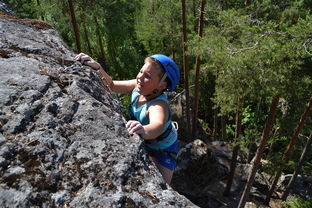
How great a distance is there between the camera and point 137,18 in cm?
1953

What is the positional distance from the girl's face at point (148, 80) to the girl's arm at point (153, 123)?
6.6 inches

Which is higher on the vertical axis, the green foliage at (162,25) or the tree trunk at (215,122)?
the green foliage at (162,25)

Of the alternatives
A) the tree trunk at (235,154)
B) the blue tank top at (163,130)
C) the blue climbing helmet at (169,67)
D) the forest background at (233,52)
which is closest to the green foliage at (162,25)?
the forest background at (233,52)

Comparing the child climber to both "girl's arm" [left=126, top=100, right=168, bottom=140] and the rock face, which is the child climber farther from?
the rock face

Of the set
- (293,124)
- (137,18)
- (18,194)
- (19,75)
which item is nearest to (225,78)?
(293,124)

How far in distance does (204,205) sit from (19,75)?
10.6 meters

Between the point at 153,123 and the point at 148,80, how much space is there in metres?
0.53

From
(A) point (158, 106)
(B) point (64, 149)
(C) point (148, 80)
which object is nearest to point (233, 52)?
(C) point (148, 80)

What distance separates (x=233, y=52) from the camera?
6586mm

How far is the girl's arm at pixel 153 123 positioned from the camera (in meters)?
1.78

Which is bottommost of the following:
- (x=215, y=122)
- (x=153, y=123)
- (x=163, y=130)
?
(x=215, y=122)

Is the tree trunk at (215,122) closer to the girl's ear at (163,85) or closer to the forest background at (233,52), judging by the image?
the forest background at (233,52)

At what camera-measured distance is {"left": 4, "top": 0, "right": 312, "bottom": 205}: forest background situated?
238 inches

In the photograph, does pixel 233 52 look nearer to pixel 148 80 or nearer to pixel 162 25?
pixel 148 80
